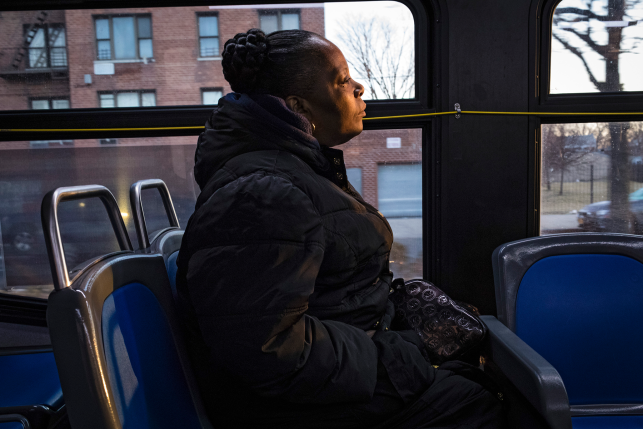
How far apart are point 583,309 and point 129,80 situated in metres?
2.11

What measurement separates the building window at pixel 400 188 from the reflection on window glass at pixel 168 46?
334 mm

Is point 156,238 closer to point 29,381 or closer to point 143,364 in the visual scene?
point 143,364

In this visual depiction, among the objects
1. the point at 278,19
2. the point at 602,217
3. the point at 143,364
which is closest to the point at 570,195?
the point at 602,217

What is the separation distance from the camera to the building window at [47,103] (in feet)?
6.75

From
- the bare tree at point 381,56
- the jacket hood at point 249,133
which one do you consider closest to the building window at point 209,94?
the bare tree at point 381,56

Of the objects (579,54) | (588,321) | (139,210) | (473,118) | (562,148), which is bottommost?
(588,321)

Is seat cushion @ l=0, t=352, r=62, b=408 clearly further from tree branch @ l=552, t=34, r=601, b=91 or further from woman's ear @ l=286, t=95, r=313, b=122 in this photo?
tree branch @ l=552, t=34, r=601, b=91

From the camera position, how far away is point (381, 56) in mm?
2053

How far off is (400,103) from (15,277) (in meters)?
2.01

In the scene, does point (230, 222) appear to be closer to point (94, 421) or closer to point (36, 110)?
point (94, 421)

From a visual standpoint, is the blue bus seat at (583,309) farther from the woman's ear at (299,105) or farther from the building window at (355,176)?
the woman's ear at (299,105)

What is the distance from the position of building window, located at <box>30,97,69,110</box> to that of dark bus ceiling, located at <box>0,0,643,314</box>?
50 millimetres

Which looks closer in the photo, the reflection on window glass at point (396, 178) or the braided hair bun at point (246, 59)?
the braided hair bun at point (246, 59)

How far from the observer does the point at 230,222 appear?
926 millimetres
